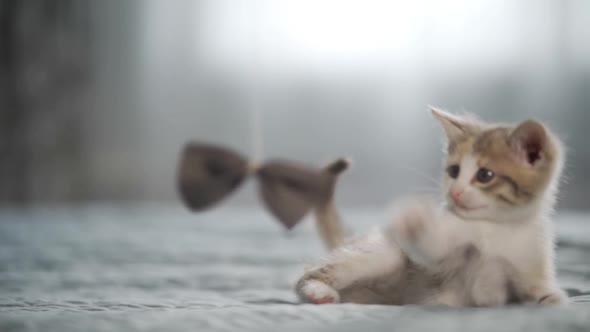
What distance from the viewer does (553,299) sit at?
1.84ft

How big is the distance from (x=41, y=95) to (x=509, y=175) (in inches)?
88.3

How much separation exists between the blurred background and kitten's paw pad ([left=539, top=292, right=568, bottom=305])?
167 cm

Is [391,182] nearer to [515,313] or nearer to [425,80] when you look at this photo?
[425,80]

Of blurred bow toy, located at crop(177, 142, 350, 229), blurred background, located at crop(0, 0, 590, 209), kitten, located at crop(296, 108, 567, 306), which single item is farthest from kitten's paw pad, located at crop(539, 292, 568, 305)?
blurred background, located at crop(0, 0, 590, 209)

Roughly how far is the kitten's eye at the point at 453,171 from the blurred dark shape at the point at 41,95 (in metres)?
2.14

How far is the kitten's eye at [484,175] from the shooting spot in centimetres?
58

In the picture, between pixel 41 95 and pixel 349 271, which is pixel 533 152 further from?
pixel 41 95

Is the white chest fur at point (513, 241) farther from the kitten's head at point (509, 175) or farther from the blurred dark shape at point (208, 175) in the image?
the blurred dark shape at point (208, 175)

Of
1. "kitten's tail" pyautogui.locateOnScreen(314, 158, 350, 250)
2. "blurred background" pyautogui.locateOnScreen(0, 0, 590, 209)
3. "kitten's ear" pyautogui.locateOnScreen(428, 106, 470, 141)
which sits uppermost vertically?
"blurred background" pyautogui.locateOnScreen(0, 0, 590, 209)

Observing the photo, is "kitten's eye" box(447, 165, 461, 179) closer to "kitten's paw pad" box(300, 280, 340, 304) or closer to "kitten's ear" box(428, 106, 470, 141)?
"kitten's ear" box(428, 106, 470, 141)

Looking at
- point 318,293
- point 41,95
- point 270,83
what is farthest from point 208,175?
point 41,95

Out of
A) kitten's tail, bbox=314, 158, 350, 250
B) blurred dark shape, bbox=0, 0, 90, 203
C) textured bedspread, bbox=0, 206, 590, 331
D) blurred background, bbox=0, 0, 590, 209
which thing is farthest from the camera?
blurred dark shape, bbox=0, 0, 90, 203

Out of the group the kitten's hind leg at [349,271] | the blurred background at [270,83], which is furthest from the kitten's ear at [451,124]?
the blurred background at [270,83]

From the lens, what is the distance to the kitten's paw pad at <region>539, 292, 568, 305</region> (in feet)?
1.83
